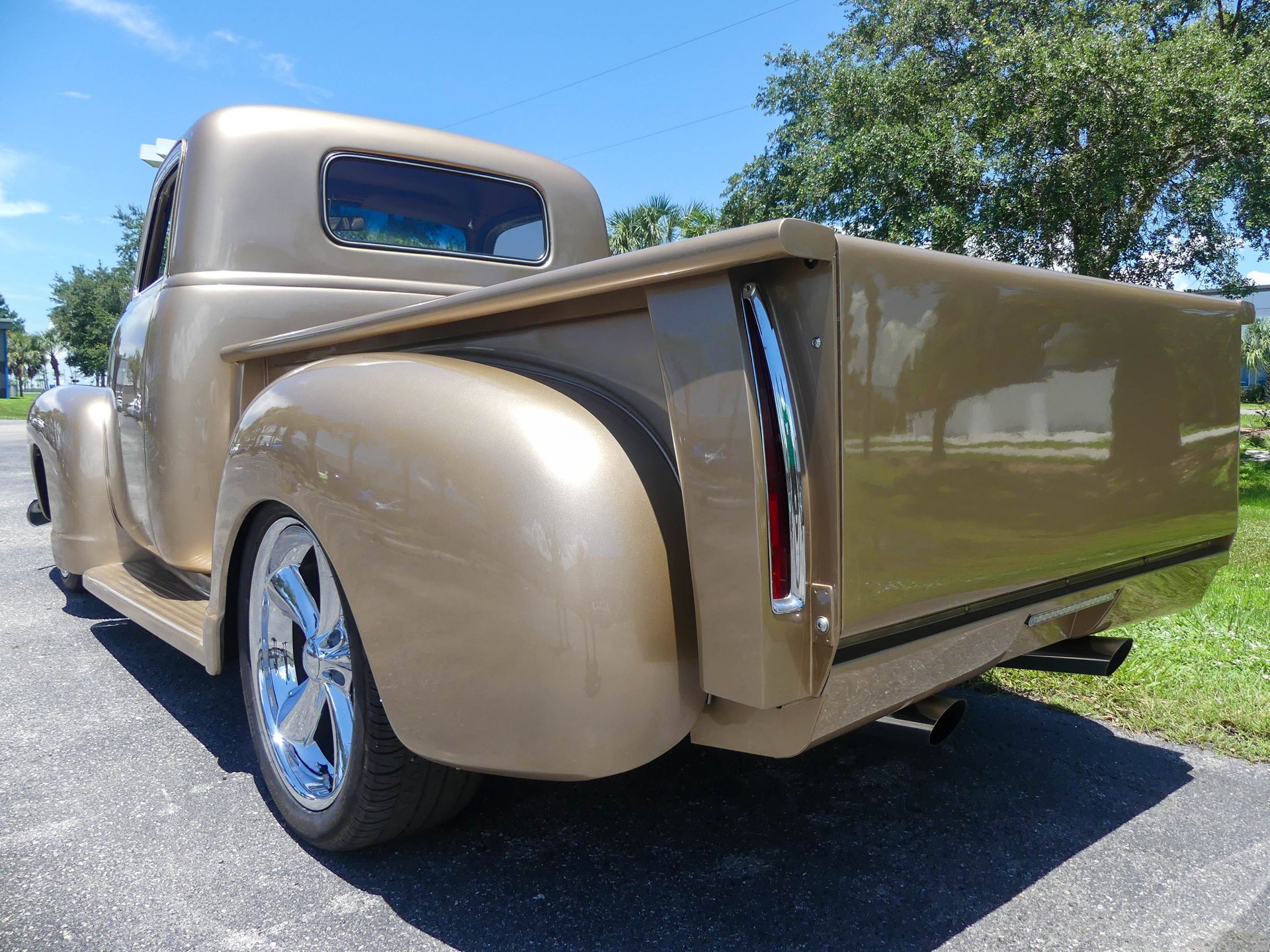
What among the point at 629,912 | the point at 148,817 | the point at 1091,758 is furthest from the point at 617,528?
the point at 1091,758

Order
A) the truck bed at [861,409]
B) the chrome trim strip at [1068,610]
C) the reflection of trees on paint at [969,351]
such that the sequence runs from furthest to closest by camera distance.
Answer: the chrome trim strip at [1068,610], the reflection of trees on paint at [969,351], the truck bed at [861,409]

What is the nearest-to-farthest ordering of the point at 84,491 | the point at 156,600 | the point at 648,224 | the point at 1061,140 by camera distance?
the point at 156,600 < the point at 84,491 < the point at 1061,140 < the point at 648,224

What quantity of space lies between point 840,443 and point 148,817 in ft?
6.87

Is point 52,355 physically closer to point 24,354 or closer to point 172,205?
point 24,354

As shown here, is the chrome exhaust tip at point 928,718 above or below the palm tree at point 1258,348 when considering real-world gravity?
below

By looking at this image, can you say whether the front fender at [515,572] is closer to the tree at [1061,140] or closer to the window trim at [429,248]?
the window trim at [429,248]

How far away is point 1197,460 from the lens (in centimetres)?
222

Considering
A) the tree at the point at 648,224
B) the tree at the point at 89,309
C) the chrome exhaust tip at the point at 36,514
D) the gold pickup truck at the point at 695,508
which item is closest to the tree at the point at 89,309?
the tree at the point at 89,309

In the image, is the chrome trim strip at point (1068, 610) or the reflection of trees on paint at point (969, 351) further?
the chrome trim strip at point (1068, 610)

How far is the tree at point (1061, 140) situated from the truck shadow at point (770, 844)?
812cm

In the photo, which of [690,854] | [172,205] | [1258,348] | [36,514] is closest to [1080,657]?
[690,854]

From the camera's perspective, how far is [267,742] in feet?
7.73

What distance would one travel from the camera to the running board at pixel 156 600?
2697mm

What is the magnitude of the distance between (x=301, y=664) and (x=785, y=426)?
1.51 metres
